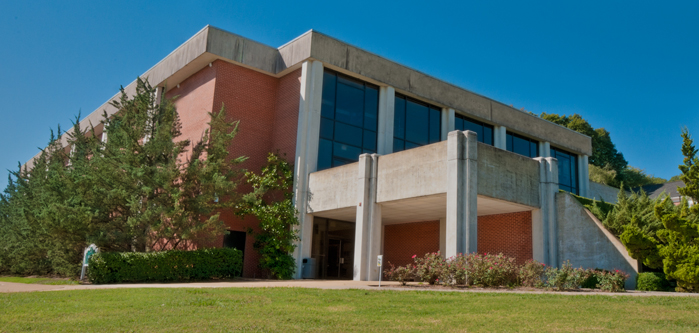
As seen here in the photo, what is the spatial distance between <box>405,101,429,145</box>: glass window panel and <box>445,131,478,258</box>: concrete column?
341 inches

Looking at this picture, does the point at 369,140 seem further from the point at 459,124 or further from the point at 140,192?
the point at 140,192

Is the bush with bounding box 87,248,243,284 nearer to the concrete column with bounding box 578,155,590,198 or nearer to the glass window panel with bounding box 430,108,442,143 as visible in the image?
the glass window panel with bounding box 430,108,442,143

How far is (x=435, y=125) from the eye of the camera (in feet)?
93.5

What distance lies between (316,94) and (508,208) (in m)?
9.40

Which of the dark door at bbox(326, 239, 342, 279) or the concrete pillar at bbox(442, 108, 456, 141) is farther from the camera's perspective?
the concrete pillar at bbox(442, 108, 456, 141)

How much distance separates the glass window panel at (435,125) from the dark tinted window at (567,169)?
10045 mm

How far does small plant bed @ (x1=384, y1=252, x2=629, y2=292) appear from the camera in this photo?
1565 centimetres

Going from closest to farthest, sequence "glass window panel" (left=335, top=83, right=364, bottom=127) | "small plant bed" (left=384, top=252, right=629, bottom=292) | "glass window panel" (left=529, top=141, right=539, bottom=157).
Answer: "small plant bed" (left=384, top=252, right=629, bottom=292) < "glass window panel" (left=335, top=83, right=364, bottom=127) < "glass window panel" (left=529, top=141, right=539, bottom=157)

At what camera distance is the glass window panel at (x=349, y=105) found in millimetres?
25266

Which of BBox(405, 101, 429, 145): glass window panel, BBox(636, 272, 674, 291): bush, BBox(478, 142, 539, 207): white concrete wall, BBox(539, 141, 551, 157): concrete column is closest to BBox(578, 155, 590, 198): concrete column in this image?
BBox(539, 141, 551, 157): concrete column

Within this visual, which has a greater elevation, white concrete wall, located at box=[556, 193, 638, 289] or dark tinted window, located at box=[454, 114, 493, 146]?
dark tinted window, located at box=[454, 114, 493, 146]

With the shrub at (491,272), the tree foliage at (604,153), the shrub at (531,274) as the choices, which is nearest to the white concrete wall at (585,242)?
the shrub at (531,274)

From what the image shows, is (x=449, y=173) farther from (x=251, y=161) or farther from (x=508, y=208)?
(x=251, y=161)

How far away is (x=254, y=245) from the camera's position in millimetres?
23562
